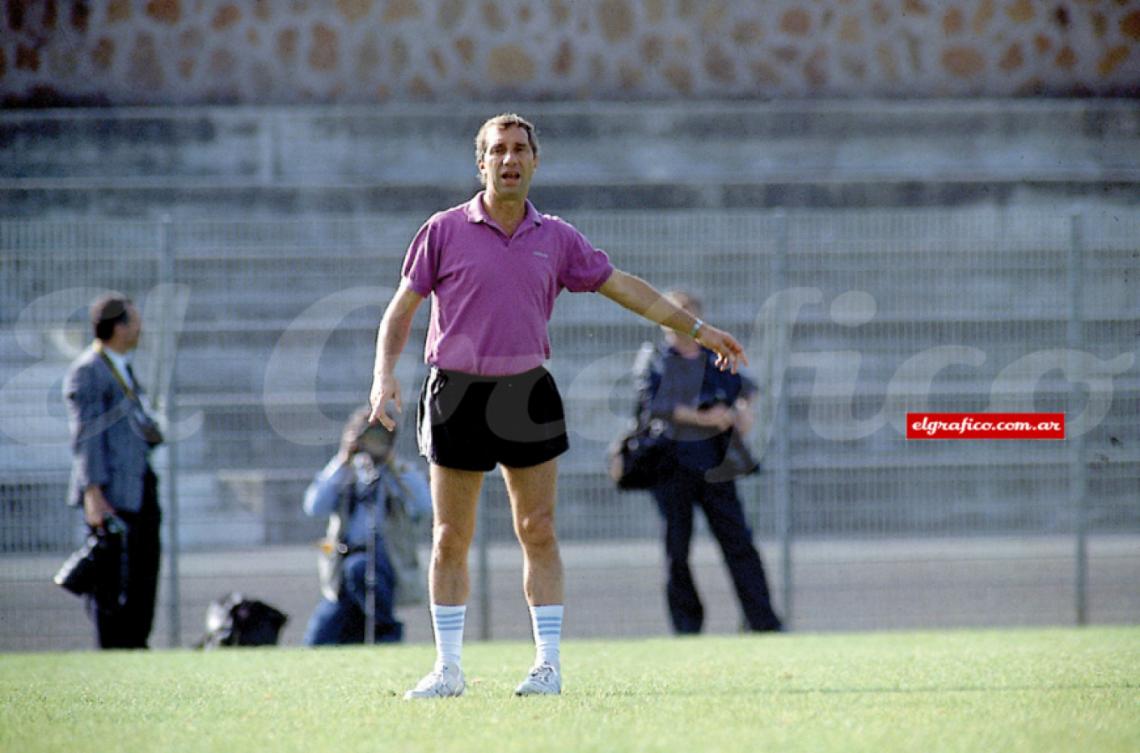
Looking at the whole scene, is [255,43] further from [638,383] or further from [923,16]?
[638,383]

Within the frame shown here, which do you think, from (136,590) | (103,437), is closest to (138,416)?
(103,437)

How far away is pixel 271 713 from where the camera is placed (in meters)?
6.51

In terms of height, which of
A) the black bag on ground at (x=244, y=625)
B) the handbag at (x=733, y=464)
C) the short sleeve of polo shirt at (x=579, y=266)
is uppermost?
the short sleeve of polo shirt at (x=579, y=266)

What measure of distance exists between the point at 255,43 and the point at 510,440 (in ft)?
41.5

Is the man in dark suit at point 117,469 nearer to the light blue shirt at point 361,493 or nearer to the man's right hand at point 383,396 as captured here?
the light blue shirt at point 361,493

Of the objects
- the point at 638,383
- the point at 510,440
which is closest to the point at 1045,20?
the point at 638,383

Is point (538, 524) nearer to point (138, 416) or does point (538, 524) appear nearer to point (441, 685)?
point (441, 685)

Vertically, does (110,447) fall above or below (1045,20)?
below

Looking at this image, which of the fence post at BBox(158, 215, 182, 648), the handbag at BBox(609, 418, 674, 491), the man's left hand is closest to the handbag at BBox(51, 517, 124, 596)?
the fence post at BBox(158, 215, 182, 648)

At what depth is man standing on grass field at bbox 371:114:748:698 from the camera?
6.82m

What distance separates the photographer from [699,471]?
11375 millimetres

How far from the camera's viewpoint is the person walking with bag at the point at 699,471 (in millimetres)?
11383

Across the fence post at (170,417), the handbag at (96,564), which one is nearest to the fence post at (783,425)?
the fence post at (170,417)

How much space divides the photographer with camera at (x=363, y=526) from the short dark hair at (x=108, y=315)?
136 centimetres
